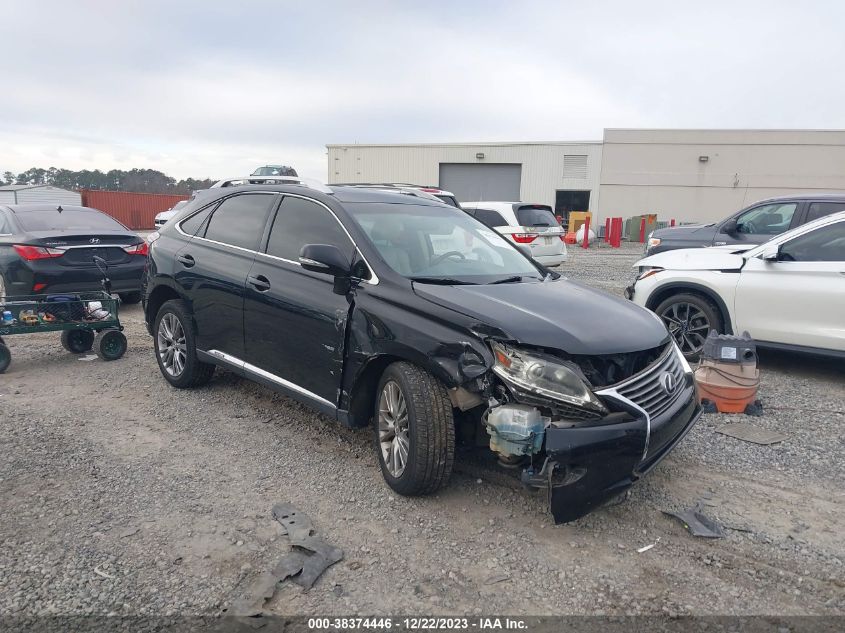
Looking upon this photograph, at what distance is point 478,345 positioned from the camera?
326 centimetres

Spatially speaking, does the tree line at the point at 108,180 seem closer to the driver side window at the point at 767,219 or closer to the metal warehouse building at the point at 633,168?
the metal warehouse building at the point at 633,168

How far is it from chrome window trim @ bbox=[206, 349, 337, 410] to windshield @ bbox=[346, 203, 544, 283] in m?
1.00

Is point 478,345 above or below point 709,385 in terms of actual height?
above

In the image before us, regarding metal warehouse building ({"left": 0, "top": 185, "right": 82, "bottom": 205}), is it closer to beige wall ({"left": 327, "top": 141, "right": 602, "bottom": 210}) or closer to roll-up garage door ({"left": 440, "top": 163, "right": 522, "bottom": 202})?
beige wall ({"left": 327, "top": 141, "right": 602, "bottom": 210})

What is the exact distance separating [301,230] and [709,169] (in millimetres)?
34452

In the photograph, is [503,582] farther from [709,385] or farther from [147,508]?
[709,385]

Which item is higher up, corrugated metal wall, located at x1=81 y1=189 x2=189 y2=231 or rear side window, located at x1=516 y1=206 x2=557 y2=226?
rear side window, located at x1=516 y1=206 x2=557 y2=226

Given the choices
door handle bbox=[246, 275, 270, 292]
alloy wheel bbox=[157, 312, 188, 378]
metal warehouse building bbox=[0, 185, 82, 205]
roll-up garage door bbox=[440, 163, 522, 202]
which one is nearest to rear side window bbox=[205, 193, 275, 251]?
door handle bbox=[246, 275, 270, 292]

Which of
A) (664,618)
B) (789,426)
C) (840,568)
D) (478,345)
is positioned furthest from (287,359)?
(789,426)

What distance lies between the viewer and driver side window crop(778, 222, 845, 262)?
5867mm

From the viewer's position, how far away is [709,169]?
1332 inches

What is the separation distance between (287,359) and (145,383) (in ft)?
7.34

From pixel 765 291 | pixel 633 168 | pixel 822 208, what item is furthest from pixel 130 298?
pixel 633 168

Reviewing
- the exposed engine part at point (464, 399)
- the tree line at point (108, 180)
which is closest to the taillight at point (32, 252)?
the exposed engine part at point (464, 399)
